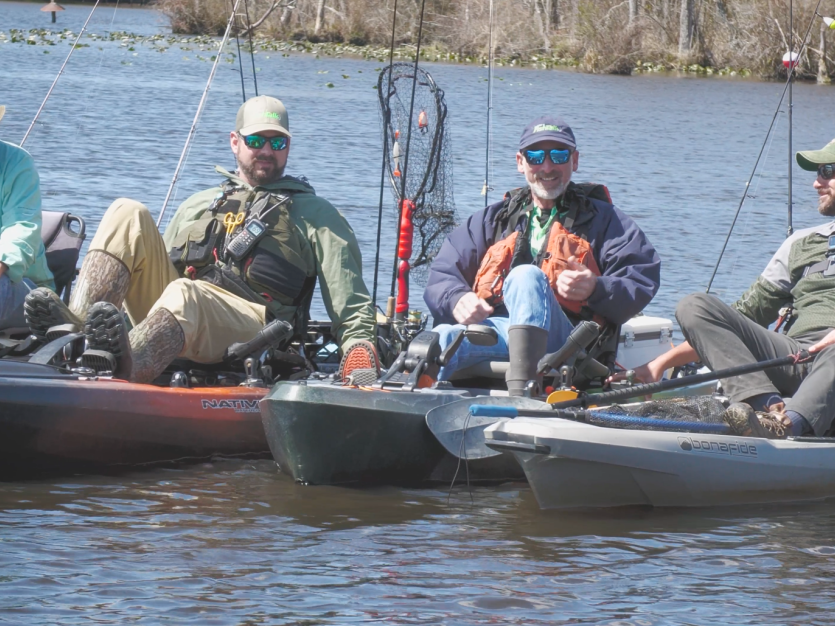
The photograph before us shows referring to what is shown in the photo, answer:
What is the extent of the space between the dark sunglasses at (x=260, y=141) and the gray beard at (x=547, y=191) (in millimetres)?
1223

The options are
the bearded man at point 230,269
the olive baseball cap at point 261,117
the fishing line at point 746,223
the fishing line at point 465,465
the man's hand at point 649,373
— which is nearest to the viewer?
the fishing line at point 465,465

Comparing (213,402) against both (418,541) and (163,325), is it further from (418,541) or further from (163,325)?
(418,541)

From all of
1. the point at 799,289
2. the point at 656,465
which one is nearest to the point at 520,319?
the point at 656,465

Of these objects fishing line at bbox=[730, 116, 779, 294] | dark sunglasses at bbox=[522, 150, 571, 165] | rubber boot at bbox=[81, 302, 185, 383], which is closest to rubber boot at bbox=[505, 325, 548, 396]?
dark sunglasses at bbox=[522, 150, 571, 165]

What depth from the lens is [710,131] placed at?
80.4 feet

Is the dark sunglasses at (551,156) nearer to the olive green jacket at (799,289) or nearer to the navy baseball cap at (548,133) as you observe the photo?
the navy baseball cap at (548,133)

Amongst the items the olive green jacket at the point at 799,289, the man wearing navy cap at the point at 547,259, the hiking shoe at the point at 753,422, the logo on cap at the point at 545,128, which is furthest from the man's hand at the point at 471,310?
the olive green jacket at the point at 799,289

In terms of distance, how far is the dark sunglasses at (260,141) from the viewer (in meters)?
6.91

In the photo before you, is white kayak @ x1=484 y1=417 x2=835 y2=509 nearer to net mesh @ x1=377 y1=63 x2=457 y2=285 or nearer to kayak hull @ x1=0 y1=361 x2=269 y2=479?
kayak hull @ x1=0 y1=361 x2=269 y2=479

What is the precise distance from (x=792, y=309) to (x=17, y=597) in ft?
12.3

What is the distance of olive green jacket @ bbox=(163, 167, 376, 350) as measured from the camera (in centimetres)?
679

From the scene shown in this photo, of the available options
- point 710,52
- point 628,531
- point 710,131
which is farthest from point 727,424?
point 710,52

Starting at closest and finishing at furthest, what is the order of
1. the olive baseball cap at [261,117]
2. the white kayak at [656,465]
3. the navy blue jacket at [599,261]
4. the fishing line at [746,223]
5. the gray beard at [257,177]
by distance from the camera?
the white kayak at [656,465], the navy blue jacket at [599,261], the olive baseball cap at [261,117], the gray beard at [257,177], the fishing line at [746,223]

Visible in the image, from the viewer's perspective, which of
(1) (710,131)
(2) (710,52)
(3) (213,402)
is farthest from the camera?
(2) (710,52)
